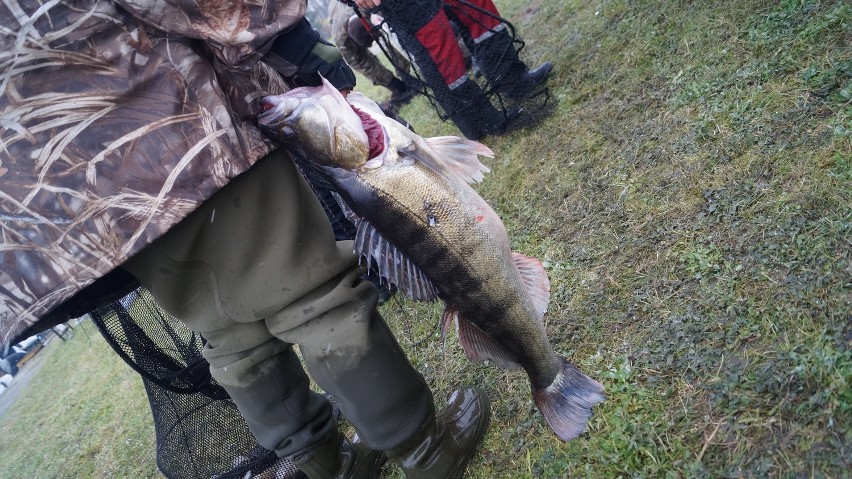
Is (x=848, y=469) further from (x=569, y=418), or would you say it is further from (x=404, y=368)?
(x=404, y=368)

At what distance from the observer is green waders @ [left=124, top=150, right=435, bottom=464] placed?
1888mm

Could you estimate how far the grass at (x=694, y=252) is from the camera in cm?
184

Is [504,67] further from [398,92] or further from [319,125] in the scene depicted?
[398,92]

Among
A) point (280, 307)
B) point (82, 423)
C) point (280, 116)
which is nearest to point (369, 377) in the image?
point (280, 307)

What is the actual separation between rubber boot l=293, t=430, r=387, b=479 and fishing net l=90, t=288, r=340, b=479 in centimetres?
44

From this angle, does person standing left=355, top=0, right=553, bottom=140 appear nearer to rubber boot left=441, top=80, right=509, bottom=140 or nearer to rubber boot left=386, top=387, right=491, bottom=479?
rubber boot left=441, top=80, right=509, bottom=140

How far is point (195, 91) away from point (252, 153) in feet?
0.82

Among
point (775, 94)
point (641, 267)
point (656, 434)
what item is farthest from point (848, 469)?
point (775, 94)

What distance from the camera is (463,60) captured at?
4254 mm

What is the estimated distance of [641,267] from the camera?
258 cm

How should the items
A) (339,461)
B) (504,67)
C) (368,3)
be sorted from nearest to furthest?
(339,461)
(368,3)
(504,67)

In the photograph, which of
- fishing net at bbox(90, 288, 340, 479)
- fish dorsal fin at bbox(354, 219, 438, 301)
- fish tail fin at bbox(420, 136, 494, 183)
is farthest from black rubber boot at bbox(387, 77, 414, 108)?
fish dorsal fin at bbox(354, 219, 438, 301)

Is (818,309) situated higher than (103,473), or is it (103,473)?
(818,309)

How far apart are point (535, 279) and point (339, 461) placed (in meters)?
1.22
